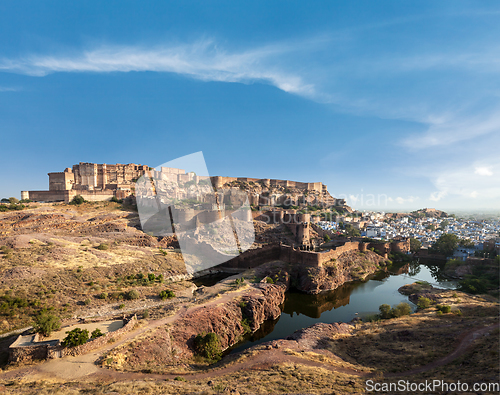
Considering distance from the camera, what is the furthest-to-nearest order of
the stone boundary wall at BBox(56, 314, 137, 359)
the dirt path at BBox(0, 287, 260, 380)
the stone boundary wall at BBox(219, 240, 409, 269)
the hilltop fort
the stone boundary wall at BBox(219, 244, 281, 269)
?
1. the hilltop fort
2. the stone boundary wall at BBox(219, 244, 281, 269)
3. the stone boundary wall at BBox(219, 240, 409, 269)
4. the stone boundary wall at BBox(56, 314, 137, 359)
5. the dirt path at BBox(0, 287, 260, 380)

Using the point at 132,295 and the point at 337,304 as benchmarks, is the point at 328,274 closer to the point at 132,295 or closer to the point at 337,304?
the point at 337,304

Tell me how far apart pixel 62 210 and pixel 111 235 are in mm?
11508

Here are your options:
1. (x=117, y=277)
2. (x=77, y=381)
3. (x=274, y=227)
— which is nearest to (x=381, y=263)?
(x=274, y=227)

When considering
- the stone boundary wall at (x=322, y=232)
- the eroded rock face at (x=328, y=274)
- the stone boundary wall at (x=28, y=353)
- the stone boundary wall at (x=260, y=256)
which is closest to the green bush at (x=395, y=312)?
the eroded rock face at (x=328, y=274)

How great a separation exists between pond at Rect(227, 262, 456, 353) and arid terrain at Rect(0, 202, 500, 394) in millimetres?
971

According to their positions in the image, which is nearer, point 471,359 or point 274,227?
point 471,359

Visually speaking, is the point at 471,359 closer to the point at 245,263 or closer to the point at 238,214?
the point at 245,263

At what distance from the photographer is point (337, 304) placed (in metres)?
24.3

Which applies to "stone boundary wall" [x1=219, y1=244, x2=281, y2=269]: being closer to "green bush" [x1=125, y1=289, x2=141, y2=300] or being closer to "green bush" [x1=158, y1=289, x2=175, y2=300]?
"green bush" [x1=158, y1=289, x2=175, y2=300]

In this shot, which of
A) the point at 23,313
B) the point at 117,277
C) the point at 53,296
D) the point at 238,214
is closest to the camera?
the point at 23,313

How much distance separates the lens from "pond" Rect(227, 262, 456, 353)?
18.7 metres

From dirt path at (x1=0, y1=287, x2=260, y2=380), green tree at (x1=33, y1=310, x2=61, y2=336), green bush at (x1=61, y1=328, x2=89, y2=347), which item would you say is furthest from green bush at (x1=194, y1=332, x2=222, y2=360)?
green tree at (x1=33, y1=310, x2=61, y2=336)

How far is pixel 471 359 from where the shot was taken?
33.1 ft

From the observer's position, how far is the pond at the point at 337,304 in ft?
61.5
